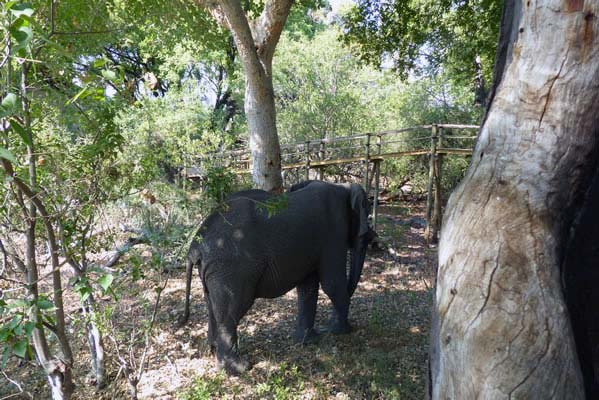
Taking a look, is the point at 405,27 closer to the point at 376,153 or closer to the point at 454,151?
the point at 454,151

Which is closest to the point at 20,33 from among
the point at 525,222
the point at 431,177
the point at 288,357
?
the point at 525,222

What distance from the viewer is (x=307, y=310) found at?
5301mm

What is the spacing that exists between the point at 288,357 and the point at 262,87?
4366 millimetres

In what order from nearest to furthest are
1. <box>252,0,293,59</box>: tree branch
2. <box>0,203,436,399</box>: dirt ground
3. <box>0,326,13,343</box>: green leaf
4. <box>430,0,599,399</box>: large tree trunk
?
1. <box>0,326,13,343</box>: green leaf
2. <box>430,0,599,399</box>: large tree trunk
3. <box>0,203,436,399</box>: dirt ground
4. <box>252,0,293,59</box>: tree branch

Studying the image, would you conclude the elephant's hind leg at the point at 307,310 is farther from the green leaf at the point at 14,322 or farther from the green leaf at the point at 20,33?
the green leaf at the point at 20,33

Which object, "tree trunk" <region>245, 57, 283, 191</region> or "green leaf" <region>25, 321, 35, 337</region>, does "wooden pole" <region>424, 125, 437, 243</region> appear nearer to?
"tree trunk" <region>245, 57, 283, 191</region>

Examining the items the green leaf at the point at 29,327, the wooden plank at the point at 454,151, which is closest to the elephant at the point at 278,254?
the green leaf at the point at 29,327

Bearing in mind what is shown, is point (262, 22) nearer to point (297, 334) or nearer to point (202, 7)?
point (202, 7)

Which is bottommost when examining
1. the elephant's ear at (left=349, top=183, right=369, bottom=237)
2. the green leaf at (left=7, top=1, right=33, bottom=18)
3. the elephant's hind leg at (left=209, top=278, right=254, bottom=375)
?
the elephant's hind leg at (left=209, top=278, right=254, bottom=375)

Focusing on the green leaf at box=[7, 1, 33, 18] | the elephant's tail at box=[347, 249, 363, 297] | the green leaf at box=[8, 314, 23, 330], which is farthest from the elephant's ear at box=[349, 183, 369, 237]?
the green leaf at box=[7, 1, 33, 18]

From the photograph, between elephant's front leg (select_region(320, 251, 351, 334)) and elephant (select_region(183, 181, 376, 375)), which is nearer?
elephant (select_region(183, 181, 376, 375))

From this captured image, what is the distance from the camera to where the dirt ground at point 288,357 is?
3973 millimetres

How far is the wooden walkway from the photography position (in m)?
11.5

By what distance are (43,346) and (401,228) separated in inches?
440
